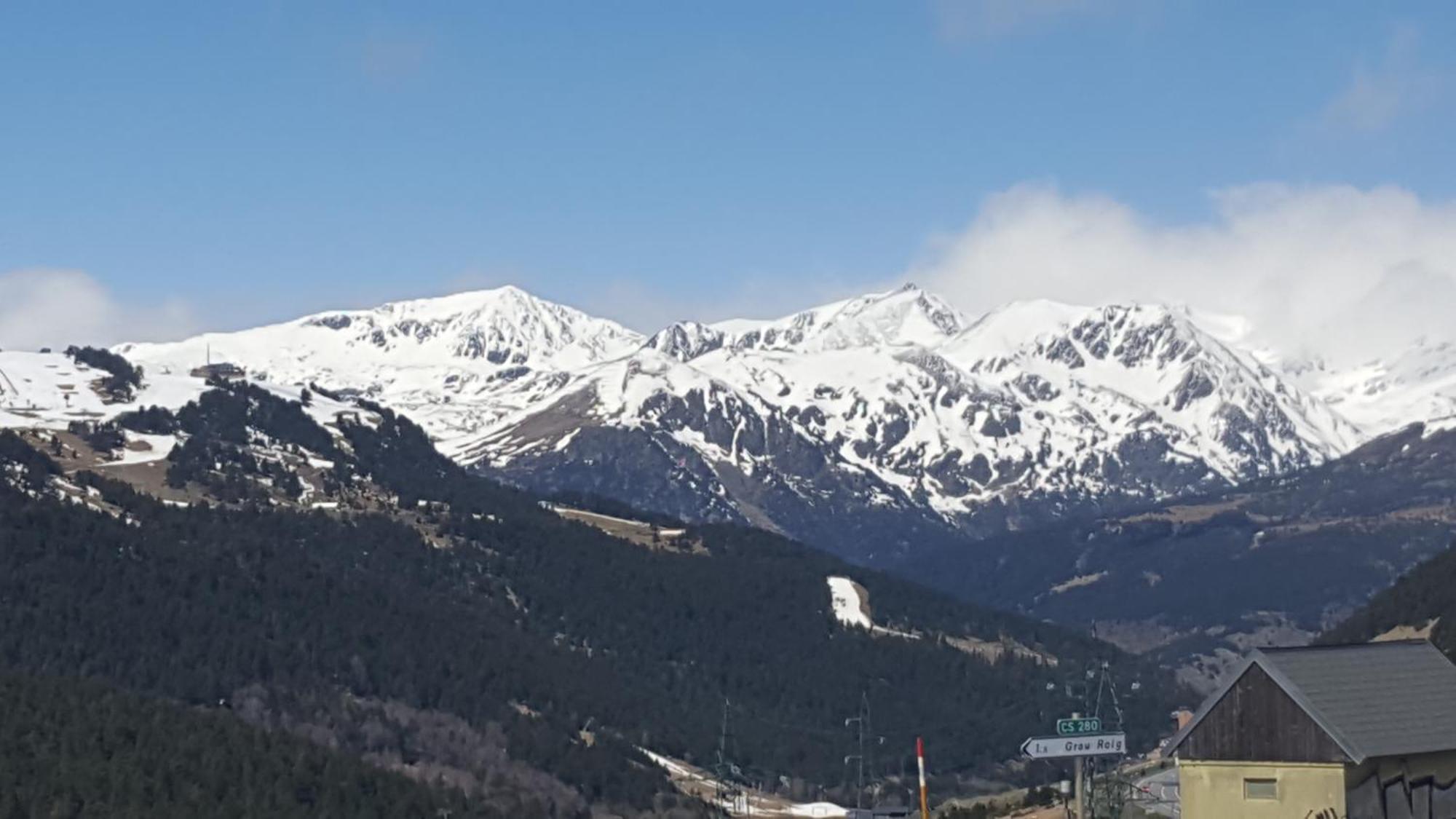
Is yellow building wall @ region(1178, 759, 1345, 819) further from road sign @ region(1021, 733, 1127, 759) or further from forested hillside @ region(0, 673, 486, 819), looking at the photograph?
forested hillside @ region(0, 673, 486, 819)

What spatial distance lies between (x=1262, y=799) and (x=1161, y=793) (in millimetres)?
39150

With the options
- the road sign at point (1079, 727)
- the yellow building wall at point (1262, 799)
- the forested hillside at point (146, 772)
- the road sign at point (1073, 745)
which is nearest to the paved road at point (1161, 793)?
the yellow building wall at point (1262, 799)

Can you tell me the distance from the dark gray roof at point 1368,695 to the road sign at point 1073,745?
131 inches

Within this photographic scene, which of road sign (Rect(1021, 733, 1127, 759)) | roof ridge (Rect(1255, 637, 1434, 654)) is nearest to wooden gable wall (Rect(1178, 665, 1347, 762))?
roof ridge (Rect(1255, 637, 1434, 654))

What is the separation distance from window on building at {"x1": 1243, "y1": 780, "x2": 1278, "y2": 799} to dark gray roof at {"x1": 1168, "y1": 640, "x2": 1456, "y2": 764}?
2.40 m

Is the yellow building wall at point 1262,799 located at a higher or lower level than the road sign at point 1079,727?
lower

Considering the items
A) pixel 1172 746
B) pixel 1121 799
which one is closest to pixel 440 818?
pixel 1121 799

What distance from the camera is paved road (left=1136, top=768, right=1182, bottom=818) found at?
93.6 metres

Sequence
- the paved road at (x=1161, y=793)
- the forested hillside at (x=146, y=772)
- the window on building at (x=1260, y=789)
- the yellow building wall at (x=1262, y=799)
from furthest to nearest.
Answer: the forested hillside at (x=146, y=772) < the paved road at (x=1161, y=793) < the window on building at (x=1260, y=789) < the yellow building wall at (x=1262, y=799)

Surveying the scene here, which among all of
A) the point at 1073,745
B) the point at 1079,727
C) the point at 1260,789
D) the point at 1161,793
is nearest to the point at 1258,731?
the point at 1260,789

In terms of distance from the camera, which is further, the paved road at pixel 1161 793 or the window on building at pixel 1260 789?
the paved road at pixel 1161 793

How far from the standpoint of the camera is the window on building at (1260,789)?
6481 cm

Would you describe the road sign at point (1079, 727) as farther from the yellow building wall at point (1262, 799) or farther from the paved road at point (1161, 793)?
the paved road at point (1161, 793)

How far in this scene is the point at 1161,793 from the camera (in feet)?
340
